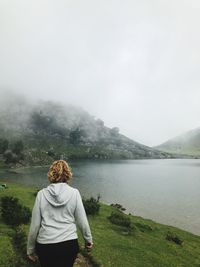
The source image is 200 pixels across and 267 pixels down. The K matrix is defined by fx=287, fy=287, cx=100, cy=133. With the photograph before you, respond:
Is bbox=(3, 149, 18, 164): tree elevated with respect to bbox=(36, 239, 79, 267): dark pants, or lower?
elevated

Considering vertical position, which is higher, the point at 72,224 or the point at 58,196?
the point at 58,196

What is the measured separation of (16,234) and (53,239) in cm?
1785

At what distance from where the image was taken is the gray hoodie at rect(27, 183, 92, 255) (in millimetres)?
8578

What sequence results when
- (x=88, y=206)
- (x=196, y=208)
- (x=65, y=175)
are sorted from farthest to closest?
(x=196, y=208), (x=88, y=206), (x=65, y=175)

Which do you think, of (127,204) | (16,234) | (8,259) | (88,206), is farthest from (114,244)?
(127,204)

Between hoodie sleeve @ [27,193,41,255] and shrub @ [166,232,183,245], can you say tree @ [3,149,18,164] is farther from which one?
hoodie sleeve @ [27,193,41,255]

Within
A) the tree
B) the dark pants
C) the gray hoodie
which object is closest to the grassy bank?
the dark pants

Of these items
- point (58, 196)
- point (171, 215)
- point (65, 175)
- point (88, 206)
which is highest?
point (65, 175)

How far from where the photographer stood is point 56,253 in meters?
8.50

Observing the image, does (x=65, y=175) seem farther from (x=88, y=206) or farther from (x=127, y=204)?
(x=127, y=204)

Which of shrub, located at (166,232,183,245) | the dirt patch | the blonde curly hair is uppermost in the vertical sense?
the blonde curly hair

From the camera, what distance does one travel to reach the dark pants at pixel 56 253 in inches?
334

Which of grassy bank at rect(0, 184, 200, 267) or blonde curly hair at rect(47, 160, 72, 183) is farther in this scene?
grassy bank at rect(0, 184, 200, 267)

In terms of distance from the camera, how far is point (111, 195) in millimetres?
88438
